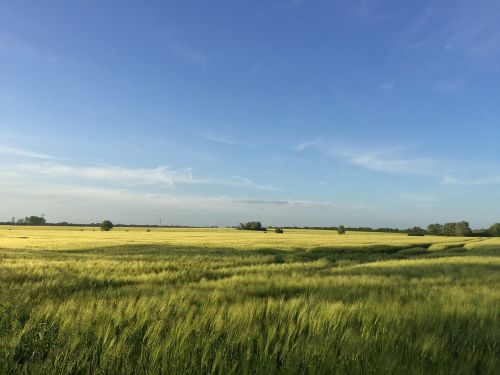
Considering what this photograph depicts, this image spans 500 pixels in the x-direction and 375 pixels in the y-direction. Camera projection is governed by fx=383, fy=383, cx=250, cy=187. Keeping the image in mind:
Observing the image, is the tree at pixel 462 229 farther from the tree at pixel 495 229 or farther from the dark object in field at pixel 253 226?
the dark object in field at pixel 253 226

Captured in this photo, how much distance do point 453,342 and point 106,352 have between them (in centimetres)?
331

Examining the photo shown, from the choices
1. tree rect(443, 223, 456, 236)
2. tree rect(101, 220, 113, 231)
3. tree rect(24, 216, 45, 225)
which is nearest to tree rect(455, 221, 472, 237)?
tree rect(443, 223, 456, 236)

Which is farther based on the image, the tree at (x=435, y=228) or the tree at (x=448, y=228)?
the tree at (x=435, y=228)

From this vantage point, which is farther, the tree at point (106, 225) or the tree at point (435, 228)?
the tree at point (435, 228)

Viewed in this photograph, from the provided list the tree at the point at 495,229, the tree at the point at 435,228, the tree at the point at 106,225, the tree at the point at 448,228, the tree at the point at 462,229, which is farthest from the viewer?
the tree at the point at 435,228

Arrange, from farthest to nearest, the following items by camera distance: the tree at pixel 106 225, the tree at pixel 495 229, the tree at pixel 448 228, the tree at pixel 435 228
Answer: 1. the tree at pixel 435 228
2. the tree at pixel 495 229
3. the tree at pixel 448 228
4. the tree at pixel 106 225

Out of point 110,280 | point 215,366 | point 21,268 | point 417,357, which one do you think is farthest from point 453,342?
point 21,268

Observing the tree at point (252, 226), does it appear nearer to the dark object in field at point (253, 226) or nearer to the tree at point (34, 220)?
the dark object in field at point (253, 226)

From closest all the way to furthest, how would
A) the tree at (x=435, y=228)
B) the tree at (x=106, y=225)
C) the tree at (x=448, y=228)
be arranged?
the tree at (x=106, y=225), the tree at (x=448, y=228), the tree at (x=435, y=228)

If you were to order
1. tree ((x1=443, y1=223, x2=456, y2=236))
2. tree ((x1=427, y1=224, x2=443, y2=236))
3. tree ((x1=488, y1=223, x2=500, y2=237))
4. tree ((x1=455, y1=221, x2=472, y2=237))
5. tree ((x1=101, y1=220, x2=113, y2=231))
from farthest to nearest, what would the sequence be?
tree ((x1=427, y1=224, x2=443, y2=236)) → tree ((x1=488, y1=223, x2=500, y2=237)) → tree ((x1=443, y1=223, x2=456, y2=236)) → tree ((x1=455, y1=221, x2=472, y2=237)) → tree ((x1=101, y1=220, x2=113, y2=231))

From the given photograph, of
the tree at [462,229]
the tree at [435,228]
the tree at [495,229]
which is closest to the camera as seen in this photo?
the tree at [462,229]

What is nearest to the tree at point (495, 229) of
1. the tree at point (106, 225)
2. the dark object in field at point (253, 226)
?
the dark object in field at point (253, 226)

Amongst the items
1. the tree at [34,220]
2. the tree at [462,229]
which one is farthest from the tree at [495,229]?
the tree at [34,220]

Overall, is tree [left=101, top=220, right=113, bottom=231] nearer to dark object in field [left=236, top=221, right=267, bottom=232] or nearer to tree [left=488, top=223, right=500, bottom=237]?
dark object in field [left=236, top=221, right=267, bottom=232]
